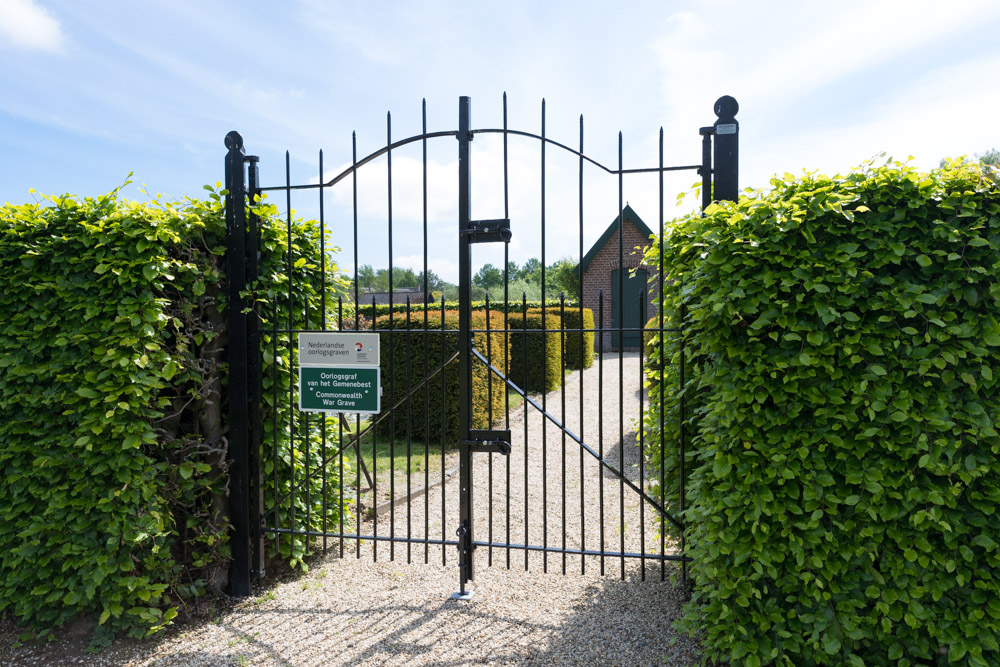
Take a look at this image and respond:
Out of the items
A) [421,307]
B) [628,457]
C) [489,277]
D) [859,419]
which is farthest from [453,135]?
[489,277]

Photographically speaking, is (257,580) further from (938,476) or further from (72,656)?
(938,476)

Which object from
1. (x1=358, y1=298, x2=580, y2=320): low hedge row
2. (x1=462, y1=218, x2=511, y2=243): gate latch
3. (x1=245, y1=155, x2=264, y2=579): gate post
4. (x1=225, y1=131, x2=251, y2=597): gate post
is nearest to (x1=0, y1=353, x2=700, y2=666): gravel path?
(x1=245, y1=155, x2=264, y2=579): gate post

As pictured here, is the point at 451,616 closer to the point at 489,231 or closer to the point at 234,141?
the point at 489,231

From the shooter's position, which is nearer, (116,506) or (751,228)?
(751,228)

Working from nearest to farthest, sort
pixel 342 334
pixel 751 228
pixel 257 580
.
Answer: pixel 751 228
pixel 342 334
pixel 257 580

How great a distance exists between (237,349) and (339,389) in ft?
2.36

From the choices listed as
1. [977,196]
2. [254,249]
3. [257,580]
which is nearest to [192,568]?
[257,580]

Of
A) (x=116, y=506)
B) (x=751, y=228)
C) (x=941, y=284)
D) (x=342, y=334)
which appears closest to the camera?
(x=941, y=284)

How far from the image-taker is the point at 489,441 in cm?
382

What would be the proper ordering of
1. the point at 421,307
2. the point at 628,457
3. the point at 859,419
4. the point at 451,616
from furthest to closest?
the point at 421,307 → the point at 628,457 → the point at 451,616 → the point at 859,419

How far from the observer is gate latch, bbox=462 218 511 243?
148 inches

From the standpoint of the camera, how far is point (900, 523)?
268cm

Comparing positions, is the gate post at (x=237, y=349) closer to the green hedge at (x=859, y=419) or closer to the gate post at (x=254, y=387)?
the gate post at (x=254, y=387)

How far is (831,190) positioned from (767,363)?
2.81 ft
